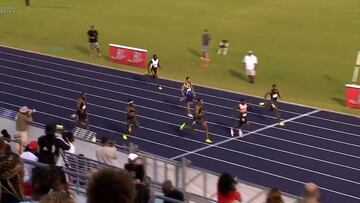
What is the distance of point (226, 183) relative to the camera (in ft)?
25.1

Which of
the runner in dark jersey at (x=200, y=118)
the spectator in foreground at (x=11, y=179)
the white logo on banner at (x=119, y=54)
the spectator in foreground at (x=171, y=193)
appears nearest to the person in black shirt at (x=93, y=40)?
the white logo on banner at (x=119, y=54)

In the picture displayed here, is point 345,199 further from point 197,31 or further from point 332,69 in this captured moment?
point 197,31

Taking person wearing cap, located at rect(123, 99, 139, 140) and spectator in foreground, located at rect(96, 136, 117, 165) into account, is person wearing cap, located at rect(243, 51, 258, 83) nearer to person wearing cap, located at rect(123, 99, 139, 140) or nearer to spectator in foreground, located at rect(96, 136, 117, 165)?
person wearing cap, located at rect(123, 99, 139, 140)

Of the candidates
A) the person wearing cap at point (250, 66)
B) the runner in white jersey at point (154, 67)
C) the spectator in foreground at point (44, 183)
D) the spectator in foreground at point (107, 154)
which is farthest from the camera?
the person wearing cap at point (250, 66)

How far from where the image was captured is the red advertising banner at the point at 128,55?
2878 centimetres

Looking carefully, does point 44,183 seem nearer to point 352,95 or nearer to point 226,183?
point 226,183

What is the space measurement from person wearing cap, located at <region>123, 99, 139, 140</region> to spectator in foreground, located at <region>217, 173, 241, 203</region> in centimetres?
1276

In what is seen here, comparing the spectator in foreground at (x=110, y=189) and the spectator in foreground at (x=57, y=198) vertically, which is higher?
the spectator in foreground at (x=110, y=189)

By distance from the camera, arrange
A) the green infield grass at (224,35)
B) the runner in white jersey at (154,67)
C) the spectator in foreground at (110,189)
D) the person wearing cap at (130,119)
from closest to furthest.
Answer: the spectator in foreground at (110,189) → the person wearing cap at (130,119) → the runner in white jersey at (154,67) → the green infield grass at (224,35)

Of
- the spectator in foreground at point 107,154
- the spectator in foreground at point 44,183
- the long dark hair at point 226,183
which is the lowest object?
the spectator in foreground at point 107,154

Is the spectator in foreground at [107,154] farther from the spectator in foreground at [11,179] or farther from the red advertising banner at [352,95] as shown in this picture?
the red advertising banner at [352,95]

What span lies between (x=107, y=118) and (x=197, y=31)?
47.5 ft

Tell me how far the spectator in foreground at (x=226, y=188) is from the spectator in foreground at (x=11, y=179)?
249 centimetres

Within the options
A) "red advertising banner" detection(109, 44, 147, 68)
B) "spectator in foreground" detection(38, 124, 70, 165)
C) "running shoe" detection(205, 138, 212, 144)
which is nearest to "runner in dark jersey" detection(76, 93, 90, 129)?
"running shoe" detection(205, 138, 212, 144)
